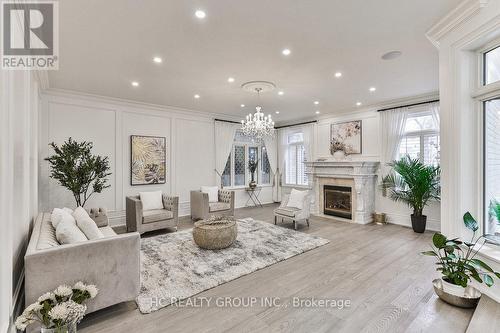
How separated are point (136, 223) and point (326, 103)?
16.6 feet

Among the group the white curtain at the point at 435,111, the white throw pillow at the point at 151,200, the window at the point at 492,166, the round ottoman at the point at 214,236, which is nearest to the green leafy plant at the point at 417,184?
the white curtain at the point at 435,111

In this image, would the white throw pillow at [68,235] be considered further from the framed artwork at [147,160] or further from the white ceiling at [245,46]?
the framed artwork at [147,160]

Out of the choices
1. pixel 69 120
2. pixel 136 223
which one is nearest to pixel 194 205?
pixel 136 223

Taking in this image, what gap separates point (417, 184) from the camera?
4.73 metres

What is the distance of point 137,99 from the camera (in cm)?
538

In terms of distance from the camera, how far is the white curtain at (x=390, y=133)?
546 cm

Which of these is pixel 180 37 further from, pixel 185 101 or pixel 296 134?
pixel 296 134

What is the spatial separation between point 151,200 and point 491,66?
561 cm

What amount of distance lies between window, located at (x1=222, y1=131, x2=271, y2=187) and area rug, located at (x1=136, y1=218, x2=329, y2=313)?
2787 millimetres

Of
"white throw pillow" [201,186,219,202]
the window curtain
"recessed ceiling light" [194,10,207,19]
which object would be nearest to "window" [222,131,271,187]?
the window curtain

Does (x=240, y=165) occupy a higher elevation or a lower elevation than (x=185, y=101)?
lower

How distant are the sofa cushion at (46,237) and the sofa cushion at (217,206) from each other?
316cm

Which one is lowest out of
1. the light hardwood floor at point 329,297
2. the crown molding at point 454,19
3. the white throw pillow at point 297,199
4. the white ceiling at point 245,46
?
the light hardwood floor at point 329,297

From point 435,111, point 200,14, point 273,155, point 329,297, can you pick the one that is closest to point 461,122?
point 329,297
